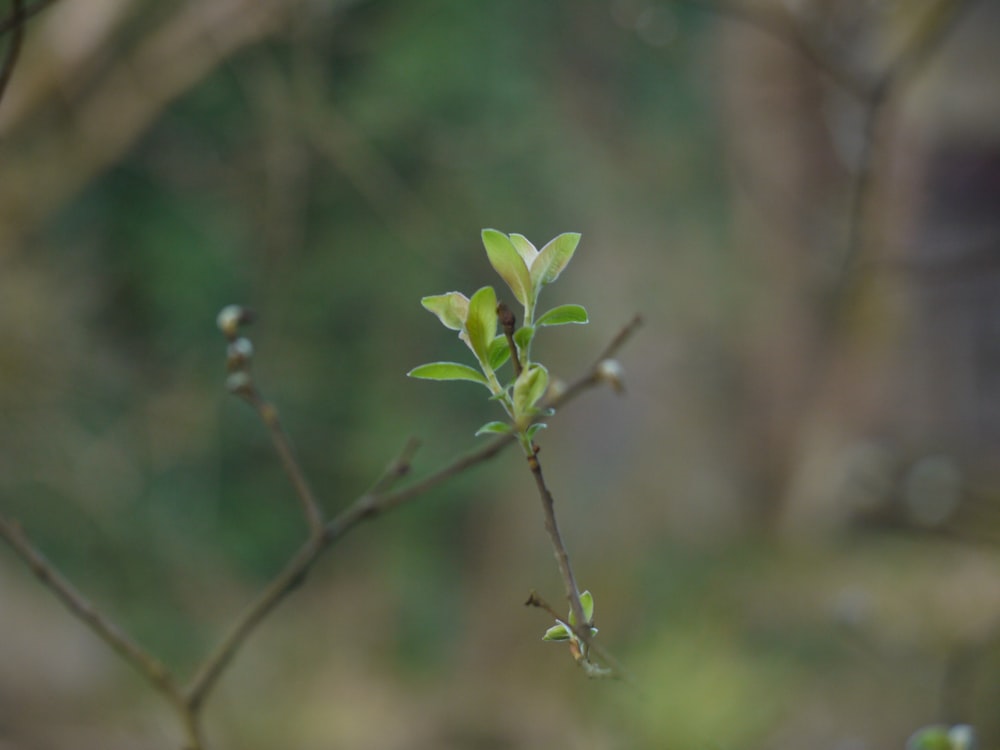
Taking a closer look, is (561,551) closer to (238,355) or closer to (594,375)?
(594,375)

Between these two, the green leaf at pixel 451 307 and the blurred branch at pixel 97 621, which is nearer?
the green leaf at pixel 451 307

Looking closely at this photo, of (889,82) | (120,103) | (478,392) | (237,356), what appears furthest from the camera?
(478,392)

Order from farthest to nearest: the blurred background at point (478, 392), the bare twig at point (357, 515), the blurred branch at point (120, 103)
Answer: the blurred background at point (478, 392)
the blurred branch at point (120, 103)
the bare twig at point (357, 515)

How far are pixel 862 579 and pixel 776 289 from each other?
66cm

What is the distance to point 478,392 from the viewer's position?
78.4 inches

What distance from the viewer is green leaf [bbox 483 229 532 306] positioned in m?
0.31

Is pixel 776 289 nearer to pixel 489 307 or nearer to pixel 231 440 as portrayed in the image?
pixel 231 440

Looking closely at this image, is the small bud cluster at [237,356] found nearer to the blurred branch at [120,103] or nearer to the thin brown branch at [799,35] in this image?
the thin brown branch at [799,35]

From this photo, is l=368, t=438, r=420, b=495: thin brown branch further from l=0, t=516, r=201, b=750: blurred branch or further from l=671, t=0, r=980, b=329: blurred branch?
l=671, t=0, r=980, b=329: blurred branch

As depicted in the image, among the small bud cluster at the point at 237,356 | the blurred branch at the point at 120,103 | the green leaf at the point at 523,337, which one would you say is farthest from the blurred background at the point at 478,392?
the green leaf at the point at 523,337

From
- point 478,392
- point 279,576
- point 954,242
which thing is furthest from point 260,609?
point 954,242

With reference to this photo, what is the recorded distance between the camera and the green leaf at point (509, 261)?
310mm

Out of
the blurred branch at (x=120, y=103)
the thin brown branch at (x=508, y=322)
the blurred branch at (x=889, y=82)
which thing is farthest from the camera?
the blurred branch at (x=120, y=103)

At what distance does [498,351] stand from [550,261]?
4cm
